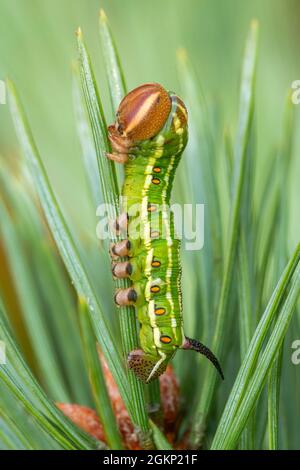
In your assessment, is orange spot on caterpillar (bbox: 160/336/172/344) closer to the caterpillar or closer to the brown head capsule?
the caterpillar

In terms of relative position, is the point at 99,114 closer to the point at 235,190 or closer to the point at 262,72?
the point at 235,190

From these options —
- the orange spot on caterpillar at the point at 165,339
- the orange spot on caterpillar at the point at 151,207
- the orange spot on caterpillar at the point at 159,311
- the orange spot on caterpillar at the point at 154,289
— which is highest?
the orange spot on caterpillar at the point at 151,207

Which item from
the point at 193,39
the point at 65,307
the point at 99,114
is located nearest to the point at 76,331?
the point at 65,307

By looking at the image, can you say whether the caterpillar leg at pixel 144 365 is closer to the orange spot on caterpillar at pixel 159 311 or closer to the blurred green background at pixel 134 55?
the orange spot on caterpillar at pixel 159 311

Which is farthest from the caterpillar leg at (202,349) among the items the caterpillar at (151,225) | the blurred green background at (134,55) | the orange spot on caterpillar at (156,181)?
the blurred green background at (134,55)

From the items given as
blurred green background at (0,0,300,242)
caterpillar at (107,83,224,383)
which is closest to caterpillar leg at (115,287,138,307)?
caterpillar at (107,83,224,383)

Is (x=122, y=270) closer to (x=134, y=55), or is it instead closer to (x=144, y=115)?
(x=144, y=115)
